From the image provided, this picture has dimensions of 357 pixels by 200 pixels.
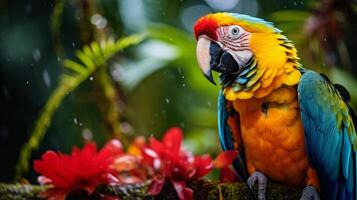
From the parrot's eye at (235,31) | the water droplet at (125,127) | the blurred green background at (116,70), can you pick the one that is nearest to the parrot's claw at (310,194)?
the parrot's eye at (235,31)

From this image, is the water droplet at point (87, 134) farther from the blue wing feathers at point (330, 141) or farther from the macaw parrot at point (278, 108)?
the blue wing feathers at point (330, 141)

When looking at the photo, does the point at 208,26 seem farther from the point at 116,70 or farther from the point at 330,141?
the point at 116,70

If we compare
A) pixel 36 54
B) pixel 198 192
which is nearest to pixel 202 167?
pixel 198 192

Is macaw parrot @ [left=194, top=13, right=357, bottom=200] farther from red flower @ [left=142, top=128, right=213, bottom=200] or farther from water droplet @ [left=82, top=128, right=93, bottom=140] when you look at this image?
water droplet @ [left=82, top=128, right=93, bottom=140]

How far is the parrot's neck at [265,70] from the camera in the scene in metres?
0.86

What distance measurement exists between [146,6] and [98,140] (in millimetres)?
443

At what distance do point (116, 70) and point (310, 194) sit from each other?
901 millimetres

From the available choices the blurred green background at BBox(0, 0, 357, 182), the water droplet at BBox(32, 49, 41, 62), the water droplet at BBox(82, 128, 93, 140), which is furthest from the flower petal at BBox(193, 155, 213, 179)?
the water droplet at BBox(32, 49, 41, 62)

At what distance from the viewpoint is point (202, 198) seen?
100 centimetres

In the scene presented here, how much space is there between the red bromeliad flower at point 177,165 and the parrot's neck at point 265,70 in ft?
0.43

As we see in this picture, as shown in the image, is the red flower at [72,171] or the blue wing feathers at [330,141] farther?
the red flower at [72,171]

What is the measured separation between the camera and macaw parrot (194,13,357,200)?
866 millimetres

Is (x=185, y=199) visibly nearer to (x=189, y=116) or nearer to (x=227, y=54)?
(x=227, y=54)

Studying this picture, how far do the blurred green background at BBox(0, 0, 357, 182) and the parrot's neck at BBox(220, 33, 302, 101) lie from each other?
Result: 42cm
